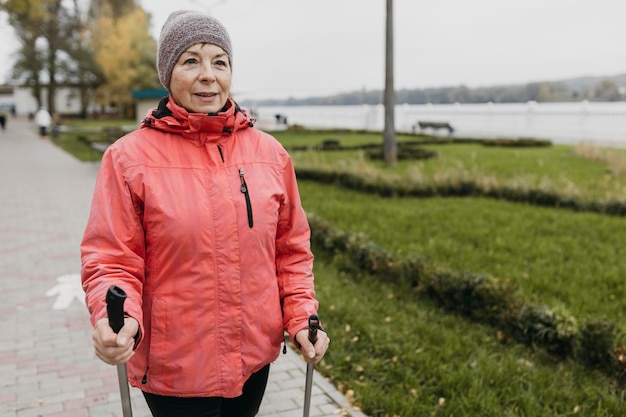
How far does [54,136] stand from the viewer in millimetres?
30391

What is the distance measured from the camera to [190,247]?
1763 mm

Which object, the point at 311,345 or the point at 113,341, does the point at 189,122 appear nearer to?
the point at 113,341

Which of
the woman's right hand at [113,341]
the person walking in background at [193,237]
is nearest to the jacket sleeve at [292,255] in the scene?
the person walking in background at [193,237]

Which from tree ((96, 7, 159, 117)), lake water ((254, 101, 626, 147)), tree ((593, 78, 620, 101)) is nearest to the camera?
lake water ((254, 101, 626, 147))

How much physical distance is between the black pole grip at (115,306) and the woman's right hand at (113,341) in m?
0.02

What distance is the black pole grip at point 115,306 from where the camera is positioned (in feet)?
4.75

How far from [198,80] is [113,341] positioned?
2.72 ft

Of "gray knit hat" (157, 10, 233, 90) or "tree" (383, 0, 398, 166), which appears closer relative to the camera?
"gray knit hat" (157, 10, 233, 90)

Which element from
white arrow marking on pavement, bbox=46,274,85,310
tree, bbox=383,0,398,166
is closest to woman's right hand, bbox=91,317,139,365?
white arrow marking on pavement, bbox=46,274,85,310

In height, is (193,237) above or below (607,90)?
below

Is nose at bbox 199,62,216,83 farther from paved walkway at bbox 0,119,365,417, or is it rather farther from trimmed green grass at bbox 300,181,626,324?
trimmed green grass at bbox 300,181,626,324

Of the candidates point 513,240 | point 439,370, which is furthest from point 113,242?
point 513,240

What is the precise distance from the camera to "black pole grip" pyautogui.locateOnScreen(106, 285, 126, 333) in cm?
145

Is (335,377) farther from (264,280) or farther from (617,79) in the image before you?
(617,79)
